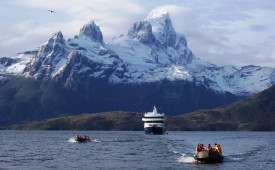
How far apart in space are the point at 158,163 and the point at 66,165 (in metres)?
24.1

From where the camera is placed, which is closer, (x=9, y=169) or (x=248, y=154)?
(x=9, y=169)

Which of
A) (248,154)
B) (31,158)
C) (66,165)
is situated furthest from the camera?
(248,154)

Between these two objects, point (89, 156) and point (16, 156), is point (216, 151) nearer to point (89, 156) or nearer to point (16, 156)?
point (89, 156)

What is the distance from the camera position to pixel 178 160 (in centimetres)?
14000

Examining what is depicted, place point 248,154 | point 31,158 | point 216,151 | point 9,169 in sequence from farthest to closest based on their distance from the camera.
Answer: point 248,154
point 31,158
point 216,151
point 9,169

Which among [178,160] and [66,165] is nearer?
[66,165]

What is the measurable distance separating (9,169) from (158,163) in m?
38.4

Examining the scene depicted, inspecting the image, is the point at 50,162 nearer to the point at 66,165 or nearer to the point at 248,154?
the point at 66,165

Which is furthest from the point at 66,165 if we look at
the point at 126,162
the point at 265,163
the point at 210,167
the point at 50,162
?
the point at 265,163

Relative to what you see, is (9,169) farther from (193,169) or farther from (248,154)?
(248,154)

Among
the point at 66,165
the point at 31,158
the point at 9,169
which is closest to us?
the point at 9,169

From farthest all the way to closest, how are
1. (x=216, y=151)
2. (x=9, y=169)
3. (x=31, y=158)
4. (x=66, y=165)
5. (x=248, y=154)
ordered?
1. (x=248, y=154)
2. (x=31, y=158)
3. (x=216, y=151)
4. (x=66, y=165)
5. (x=9, y=169)

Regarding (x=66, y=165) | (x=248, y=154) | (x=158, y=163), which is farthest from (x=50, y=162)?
(x=248, y=154)

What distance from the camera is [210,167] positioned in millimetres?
122562
